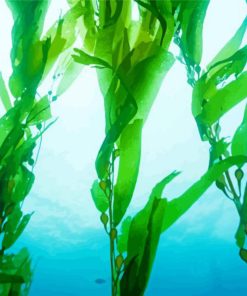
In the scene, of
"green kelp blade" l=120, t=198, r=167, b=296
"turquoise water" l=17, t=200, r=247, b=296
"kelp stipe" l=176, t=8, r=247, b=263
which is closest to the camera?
"green kelp blade" l=120, t=198, r=167, b=296

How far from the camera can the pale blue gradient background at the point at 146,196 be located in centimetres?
757

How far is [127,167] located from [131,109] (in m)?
0.27

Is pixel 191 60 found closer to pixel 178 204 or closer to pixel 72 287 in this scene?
pixel 178 204

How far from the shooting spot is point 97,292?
18344 millimetres

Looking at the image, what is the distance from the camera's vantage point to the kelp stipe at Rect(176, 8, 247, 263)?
1545 mm

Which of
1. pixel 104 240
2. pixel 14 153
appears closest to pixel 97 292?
pixel 104 240

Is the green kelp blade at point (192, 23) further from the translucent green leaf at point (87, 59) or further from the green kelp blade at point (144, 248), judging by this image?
the green kelp blade at point (144, 248)

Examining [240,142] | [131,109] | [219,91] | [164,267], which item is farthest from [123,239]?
[164,267]

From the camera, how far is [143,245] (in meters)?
1.48

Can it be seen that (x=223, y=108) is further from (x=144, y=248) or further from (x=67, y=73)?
(x=67, y=73)

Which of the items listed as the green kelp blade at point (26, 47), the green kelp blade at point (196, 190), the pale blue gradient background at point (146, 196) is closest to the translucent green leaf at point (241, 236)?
the green kelp blade at point (196, 190)

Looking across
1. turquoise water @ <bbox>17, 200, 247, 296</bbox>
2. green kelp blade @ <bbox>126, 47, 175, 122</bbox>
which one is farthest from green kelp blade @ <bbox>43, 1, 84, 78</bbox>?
turquoise water @ <bbox>17, 200, 247, 296</bbox>

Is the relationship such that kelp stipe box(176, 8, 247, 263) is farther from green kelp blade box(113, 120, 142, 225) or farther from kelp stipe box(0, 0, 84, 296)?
kelp stipe box(0, 0, 84, 296)

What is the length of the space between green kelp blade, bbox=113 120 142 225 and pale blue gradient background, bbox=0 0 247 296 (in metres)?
3.15
